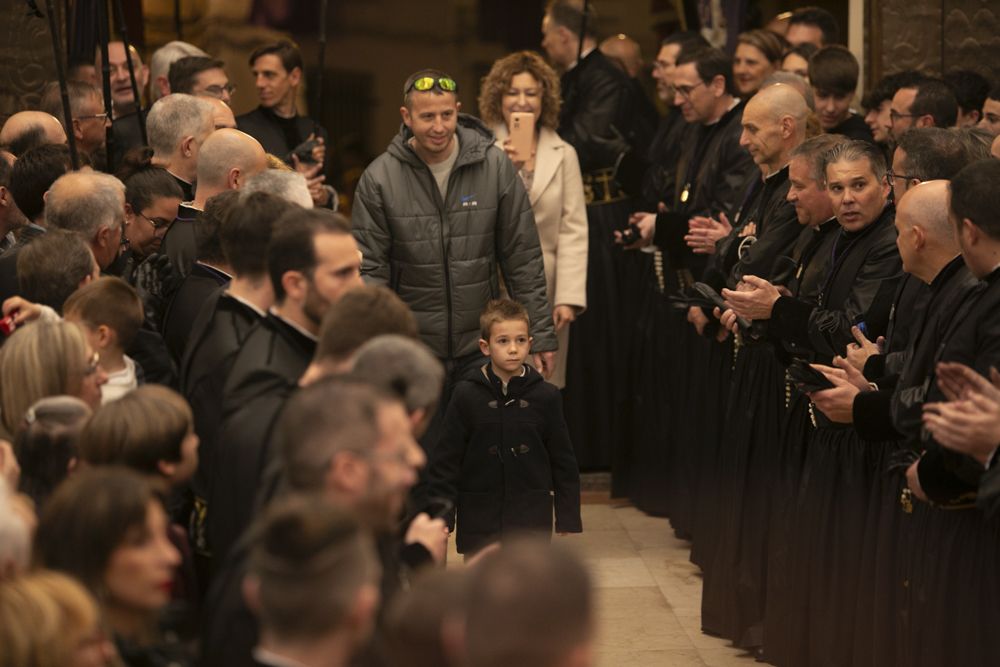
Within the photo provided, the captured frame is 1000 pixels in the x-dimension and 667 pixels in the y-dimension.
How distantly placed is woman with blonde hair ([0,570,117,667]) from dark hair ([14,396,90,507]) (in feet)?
3.24

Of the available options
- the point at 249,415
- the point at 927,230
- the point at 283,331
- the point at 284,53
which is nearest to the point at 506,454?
the point at 927,230

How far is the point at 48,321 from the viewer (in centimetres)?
405

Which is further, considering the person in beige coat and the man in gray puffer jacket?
the person in beige coat

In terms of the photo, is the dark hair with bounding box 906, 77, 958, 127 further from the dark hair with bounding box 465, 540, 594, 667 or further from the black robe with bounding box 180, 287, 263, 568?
the dark hair with bounding box 465, 540, 594, 667

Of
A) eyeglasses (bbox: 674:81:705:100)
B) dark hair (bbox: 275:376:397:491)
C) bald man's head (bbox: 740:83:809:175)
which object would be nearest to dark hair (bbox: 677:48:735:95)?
eyeglasses (bbox: 674:81:705:100)

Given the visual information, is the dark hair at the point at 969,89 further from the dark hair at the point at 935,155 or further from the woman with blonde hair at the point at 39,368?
the woman with blonde hair at the point at 39,368

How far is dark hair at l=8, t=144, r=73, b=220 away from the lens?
5.78 metres

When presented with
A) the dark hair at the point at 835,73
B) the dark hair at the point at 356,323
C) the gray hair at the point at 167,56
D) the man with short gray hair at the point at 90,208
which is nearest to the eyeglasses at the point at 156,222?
the man with short gray hair at the point at 90,208

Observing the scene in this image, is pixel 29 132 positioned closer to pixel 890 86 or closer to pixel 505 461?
pixel 505 461

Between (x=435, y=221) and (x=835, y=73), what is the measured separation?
2.03 m

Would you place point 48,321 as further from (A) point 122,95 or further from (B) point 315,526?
(A) point 122,95

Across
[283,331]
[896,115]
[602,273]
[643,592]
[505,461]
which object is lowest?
[643,592]

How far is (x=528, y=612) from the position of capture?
2486 millimetres

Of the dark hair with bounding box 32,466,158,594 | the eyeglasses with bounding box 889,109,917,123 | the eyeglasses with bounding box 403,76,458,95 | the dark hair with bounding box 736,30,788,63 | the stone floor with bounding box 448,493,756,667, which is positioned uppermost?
the dark hair with bounding box 736,30,788,63
